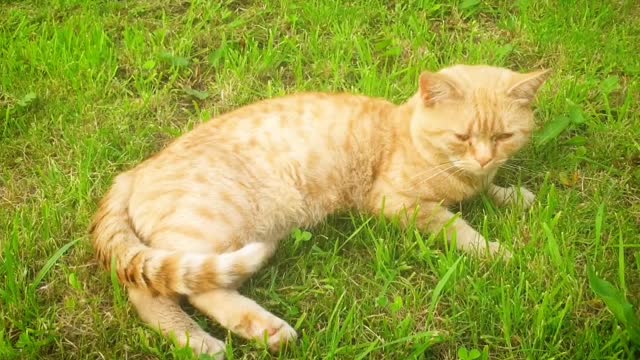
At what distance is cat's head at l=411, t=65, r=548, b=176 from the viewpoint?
2895 millimetres

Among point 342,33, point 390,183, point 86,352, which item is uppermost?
point 342,33

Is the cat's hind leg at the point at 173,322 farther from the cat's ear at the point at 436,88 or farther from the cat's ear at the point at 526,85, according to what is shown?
the cat's ear at the point at 526,85

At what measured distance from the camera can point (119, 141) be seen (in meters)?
3.60

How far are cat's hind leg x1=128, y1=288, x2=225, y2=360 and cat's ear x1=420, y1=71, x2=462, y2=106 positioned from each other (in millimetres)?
1392

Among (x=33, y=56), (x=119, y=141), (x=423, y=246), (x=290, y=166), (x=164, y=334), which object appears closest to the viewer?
(x=164, y=334)

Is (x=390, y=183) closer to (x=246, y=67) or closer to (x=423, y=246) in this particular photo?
(x=423, y=246)

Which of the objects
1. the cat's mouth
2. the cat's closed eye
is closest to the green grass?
the cat's mouth

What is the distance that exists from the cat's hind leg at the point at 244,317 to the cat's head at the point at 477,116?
3.65ft

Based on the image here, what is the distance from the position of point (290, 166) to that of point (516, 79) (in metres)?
1.09

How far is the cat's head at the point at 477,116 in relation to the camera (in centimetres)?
289

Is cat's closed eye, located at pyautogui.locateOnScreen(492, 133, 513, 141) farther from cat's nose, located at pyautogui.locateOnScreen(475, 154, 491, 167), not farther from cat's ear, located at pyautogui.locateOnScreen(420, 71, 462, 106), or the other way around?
cat's ear, located at pyautogui.locateOnScreen(420, 71, 462, 106)

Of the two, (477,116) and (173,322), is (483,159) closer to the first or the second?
(477,116)

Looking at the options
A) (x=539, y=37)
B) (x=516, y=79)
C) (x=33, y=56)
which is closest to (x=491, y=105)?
(x=516, y=79)

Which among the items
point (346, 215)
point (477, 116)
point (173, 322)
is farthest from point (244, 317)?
point (477, 116)
